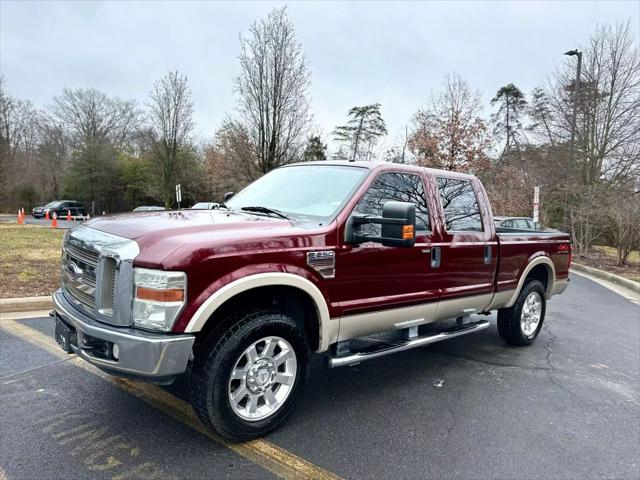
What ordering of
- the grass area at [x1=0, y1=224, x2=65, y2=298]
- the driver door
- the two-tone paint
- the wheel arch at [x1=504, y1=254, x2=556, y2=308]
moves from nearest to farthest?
the two-tone paint, the driver door, the wheel arch at [x1=504, y1=254, x2=556, y2=308], the grass area at [x1=0, y1=224, x2=65, y2=298]

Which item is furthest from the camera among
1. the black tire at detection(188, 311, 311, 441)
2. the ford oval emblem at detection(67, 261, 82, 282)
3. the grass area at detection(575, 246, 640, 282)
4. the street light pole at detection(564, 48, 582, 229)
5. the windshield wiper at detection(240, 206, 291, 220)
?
the street light pole at detection(564, 48, 582, 229)

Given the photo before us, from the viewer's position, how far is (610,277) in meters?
12.8

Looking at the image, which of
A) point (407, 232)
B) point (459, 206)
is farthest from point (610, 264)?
point (407, 232)

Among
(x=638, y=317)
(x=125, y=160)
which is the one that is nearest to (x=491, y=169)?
(x=638, y=317)

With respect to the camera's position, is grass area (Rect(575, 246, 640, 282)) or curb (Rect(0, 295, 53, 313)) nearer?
curb (Rect(0, 295, 53, 313))

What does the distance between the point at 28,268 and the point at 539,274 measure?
323 inches

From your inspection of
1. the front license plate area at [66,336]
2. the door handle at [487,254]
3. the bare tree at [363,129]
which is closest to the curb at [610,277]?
the door handle at [487,254]

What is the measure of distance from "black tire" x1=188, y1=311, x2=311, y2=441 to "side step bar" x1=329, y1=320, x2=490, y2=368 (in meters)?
0.55

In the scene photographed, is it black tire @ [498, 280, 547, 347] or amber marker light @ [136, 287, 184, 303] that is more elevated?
amber marker light @ [136, 287, 184, 303]

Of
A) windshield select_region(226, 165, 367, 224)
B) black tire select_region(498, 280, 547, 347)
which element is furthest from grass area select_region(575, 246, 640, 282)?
windshield select_region(226, 165, 367, 224)

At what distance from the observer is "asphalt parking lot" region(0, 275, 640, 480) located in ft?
9.29

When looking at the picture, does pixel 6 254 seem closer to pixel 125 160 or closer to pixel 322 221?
pixel 322 221

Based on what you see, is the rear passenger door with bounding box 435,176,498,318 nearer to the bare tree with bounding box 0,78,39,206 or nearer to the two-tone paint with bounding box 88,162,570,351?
the two-tone paint with bounding box 88,162,570,351

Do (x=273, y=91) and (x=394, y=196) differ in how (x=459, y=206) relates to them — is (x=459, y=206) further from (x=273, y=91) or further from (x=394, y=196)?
(x=273, y=91)
